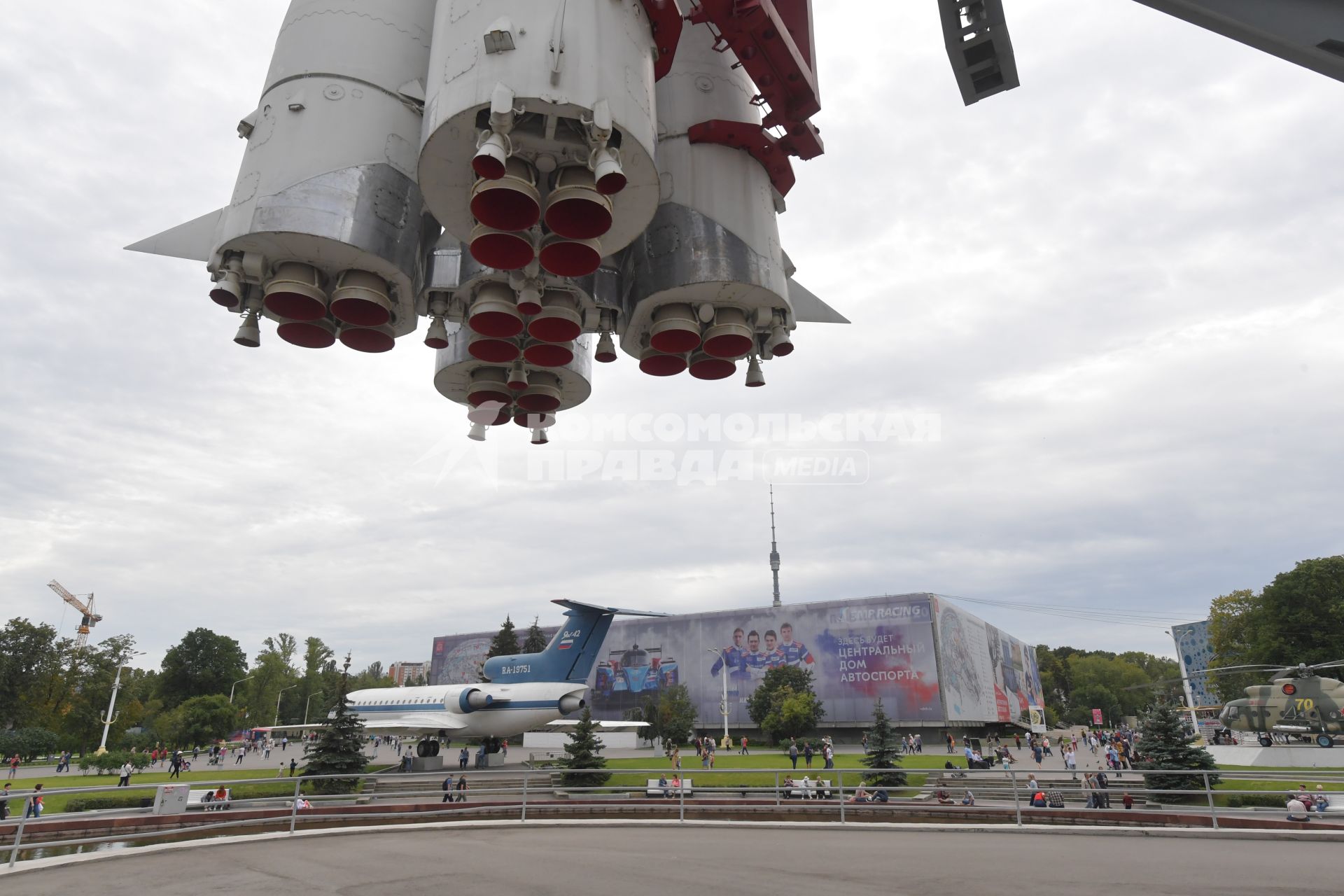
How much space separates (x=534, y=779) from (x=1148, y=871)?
919 inches

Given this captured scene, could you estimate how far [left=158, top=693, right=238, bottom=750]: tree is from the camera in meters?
55.0

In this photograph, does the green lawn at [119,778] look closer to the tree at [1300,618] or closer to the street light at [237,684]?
the street light at [237,684]

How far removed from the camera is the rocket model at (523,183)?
5762mm

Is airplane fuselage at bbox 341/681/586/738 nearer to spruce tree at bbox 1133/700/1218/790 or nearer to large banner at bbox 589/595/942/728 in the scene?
spruce tree at bbox 1133/700/1218/790

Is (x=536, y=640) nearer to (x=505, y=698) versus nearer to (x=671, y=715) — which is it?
(x=671, y=715)

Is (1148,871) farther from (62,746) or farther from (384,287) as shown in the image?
(62,746)

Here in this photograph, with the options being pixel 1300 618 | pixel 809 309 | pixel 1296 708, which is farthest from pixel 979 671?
pixel 809 309

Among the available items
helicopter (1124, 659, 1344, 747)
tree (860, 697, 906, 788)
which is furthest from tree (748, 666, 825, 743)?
tree (860, 697, 906, 788)

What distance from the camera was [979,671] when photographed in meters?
69.1

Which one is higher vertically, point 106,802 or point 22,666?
point 22,666

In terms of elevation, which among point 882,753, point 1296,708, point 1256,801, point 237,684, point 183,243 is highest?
point 183,243

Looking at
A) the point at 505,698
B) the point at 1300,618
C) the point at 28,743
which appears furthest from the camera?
the point at 1300,618

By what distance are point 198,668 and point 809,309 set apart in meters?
95.2

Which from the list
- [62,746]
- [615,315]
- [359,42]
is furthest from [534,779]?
[62,746]
